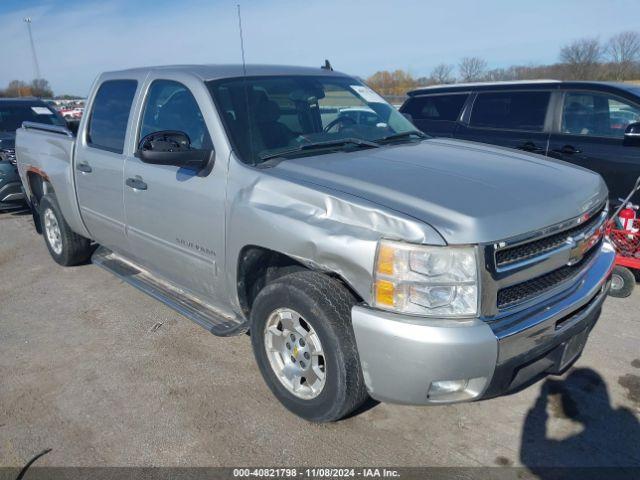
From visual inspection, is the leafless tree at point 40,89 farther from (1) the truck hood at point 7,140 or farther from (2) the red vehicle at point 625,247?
(2) the red vehicle at point 625,247

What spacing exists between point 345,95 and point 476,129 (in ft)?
9.98

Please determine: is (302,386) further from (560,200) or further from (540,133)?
A: (540,133)

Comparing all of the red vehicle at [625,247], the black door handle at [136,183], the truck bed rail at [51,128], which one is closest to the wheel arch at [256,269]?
the black door handle at [136,183]

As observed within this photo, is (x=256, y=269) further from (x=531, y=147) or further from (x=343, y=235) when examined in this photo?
(x=531, y=147)

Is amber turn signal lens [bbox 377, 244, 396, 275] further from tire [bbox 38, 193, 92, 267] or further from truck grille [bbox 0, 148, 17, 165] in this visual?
truck grille [bbox 0, 148, 17, 165]

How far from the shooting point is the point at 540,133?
608cm

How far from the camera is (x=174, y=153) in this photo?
121 inches

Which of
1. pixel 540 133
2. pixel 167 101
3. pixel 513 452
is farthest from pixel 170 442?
pixel 540 133

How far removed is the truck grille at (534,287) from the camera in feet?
8.03

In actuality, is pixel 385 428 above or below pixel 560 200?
below

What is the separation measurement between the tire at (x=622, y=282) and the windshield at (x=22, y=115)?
8848 millimetres

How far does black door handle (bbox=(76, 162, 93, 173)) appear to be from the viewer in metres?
4.45

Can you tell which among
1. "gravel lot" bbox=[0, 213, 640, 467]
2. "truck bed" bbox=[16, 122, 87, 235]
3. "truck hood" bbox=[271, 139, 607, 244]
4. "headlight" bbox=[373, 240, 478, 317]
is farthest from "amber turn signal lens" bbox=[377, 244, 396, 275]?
"truck bed" bbox=[16, 122, 87, 235]

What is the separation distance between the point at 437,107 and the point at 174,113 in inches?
175
